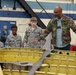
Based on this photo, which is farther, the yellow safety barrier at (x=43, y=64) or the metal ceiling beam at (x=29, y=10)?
the metal ceiling beam at (x=29, y=10)

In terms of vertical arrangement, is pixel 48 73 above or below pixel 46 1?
below

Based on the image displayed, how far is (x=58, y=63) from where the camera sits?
3322 millimetres

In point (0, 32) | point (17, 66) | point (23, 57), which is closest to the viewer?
point (17, 66)

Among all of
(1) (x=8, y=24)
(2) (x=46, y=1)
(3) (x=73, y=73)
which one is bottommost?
(3) (x=73, y=73)

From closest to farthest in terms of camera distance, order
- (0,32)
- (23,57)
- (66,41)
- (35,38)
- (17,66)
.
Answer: (17,66), (23,57), (66,41), (35,38), (0,32)

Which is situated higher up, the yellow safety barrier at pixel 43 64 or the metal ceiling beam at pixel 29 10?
the metal ceiling beam at pixel 29 10

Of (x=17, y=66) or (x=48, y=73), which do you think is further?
(x=17, y=66)

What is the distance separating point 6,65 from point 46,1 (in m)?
6.45

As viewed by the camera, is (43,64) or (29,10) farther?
(29,10)

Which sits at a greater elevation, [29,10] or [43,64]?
[29,10]

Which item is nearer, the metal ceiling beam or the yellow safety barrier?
the yellow safety barrier

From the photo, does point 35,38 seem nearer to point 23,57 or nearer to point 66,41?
point 66,41

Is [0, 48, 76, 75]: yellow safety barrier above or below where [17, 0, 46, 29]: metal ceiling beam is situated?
below

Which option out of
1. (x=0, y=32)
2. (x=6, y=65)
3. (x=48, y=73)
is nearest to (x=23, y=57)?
(x=6, y=65)
